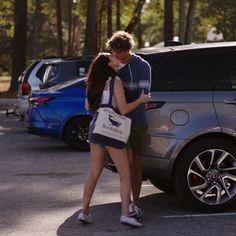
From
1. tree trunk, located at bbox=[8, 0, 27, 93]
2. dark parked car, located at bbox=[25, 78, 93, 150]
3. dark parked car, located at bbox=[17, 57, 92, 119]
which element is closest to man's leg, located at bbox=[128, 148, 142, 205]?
dark parked car, located at bbox=[25, 78, 93, 150]

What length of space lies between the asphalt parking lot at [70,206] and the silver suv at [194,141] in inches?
10.7

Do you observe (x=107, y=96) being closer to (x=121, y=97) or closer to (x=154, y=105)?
(x=121, y=97)

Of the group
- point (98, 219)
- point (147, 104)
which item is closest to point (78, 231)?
point (98, 219)

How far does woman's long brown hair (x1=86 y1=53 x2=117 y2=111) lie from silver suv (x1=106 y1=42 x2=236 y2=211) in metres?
0.77

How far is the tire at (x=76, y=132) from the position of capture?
12180 millimetres

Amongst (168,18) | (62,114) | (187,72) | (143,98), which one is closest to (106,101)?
(143,98)

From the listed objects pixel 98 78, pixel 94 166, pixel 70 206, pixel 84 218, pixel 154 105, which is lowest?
pixel 70 206

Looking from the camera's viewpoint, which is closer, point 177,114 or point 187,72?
point 177,114

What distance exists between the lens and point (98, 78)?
6297 mm

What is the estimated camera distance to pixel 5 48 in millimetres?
67000

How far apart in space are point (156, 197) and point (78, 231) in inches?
68.8

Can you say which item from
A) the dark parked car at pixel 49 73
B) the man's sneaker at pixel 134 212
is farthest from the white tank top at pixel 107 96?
the dark parked car at pixel 49 73

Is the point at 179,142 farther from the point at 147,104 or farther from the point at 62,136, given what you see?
the point at 62,136

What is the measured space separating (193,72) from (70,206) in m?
2.01
